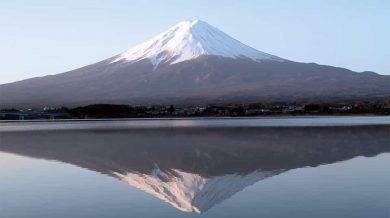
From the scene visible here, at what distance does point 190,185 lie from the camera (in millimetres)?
7852

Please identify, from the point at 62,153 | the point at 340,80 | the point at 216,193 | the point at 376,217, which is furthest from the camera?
the point at 340,80

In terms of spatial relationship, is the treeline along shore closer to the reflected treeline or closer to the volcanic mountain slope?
the volcanic mountain slope

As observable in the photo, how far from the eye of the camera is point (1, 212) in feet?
20.2

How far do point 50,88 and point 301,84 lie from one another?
3216 cm

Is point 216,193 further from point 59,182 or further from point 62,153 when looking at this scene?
point 62,153

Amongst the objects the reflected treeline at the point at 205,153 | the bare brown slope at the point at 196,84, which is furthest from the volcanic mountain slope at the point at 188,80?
the reflected treeline at the point at 205,153

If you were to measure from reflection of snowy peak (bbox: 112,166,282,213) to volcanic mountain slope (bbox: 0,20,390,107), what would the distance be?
57.4 metres

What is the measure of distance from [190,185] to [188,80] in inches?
3011

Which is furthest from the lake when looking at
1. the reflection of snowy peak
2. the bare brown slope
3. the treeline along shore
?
the bare brown slope

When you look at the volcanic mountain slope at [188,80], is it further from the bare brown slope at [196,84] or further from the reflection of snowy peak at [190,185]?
the reflection of snowy peak at [190,185]

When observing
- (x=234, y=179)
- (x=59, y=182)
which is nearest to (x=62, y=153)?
(x=59, y=182)

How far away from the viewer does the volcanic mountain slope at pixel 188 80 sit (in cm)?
7144

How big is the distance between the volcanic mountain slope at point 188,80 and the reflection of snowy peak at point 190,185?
57447 millimetres

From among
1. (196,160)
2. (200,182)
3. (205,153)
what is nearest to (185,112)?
(205,153)
